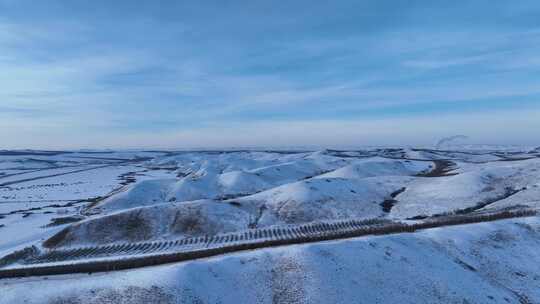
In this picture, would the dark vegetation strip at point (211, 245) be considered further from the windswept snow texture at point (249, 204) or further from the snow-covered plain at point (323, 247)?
the windswept snow texture at point (249, 204)

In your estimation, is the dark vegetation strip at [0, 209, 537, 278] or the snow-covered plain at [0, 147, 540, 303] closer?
the snow-covered plain at [0, 147, 540, 303]

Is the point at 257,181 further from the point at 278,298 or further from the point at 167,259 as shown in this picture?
the point at 278,298

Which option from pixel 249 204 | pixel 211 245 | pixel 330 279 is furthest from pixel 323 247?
pixel 249 204

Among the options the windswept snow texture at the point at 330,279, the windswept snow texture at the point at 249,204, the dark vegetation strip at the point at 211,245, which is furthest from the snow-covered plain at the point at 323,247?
the dark vegetation strip at the point at 211,245

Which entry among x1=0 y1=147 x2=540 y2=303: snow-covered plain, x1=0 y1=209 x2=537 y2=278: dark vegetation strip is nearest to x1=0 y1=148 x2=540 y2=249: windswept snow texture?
x1=0 y1=147 x2=540 y2=303: snow-covered plain

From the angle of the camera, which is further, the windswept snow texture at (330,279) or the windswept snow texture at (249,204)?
the windswept snow texture at (249,204)

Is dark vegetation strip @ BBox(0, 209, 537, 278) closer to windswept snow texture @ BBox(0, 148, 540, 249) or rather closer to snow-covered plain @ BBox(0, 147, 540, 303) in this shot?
snow-covered plain @ BBox(0, 147, 540, 303)

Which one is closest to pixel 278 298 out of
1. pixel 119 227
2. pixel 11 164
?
pixel 119 227

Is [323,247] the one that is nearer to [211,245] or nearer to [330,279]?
[330,279]
